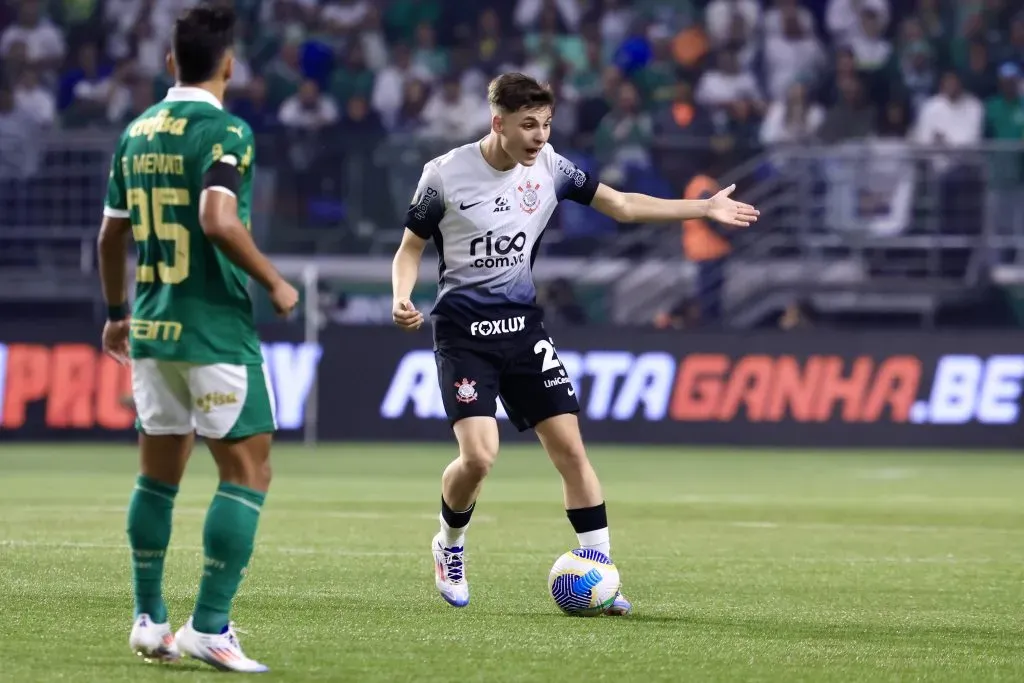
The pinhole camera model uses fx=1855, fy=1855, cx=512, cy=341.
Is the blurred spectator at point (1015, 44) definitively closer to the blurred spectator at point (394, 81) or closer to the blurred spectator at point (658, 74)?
the blurred spectator at point (658, 74)

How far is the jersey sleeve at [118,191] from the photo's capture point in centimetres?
611

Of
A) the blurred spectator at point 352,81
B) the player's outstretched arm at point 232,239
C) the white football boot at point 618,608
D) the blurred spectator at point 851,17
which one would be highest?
the blurred spectator at point 851,17

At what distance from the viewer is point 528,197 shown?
8.22 m

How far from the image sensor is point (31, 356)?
20.7 m

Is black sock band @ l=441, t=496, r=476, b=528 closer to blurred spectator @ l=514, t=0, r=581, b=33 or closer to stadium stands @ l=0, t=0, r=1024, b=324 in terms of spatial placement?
stadium stands @ l=0, t=0, r=1024, b=324

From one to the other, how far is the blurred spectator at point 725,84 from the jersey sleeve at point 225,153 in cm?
1834

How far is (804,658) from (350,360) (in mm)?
14494

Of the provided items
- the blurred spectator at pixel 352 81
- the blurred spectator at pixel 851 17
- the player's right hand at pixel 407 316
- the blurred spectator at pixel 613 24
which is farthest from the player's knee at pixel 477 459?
the blurred spectator at pixel 851 17

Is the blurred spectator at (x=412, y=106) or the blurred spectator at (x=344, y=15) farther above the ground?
the blurred spectator at (x=344, y=15)

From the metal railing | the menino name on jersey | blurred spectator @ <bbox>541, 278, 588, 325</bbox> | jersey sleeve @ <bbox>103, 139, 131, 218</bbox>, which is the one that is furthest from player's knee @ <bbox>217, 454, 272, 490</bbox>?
the metal railing

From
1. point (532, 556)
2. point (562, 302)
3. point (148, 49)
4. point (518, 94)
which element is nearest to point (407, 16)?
point (148, 49)

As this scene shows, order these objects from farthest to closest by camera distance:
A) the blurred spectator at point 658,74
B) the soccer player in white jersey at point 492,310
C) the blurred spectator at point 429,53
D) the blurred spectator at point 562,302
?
the blurred spectator at point 429,53 < the blurred spectator at point 658,74 < the blurred spectator at point 562,302 < the soccer player in white jersey at point 492,310

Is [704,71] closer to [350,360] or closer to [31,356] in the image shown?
[350,360]

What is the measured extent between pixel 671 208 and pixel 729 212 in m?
0.30
